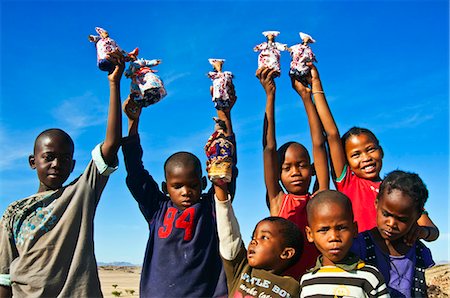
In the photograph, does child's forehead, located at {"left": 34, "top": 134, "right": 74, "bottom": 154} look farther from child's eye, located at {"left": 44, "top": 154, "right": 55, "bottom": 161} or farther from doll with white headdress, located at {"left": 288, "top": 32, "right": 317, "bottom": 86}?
doll with white headdress, located at {"left": 288, "top": 32, "right": 317, "bottom": 86}

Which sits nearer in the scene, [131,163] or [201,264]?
[201,264]

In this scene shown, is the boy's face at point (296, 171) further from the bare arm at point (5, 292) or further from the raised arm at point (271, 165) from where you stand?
the bare arm at point (5, 292)

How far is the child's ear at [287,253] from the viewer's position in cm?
322

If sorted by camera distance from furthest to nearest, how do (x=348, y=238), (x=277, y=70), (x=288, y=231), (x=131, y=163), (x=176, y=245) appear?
(x=277, y=70) → (x=131, y=163) → (x=176, y=245) → (x=288, y=231) → (x=348, y=238)

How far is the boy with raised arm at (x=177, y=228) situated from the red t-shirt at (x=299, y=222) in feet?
1.71

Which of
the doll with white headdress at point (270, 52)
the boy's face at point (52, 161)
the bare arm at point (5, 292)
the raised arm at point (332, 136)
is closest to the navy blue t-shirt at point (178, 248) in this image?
the boy's face at point (52, 161)

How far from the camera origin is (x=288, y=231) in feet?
10.8

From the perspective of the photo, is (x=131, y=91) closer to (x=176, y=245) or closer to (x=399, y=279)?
(x=176, y=245)

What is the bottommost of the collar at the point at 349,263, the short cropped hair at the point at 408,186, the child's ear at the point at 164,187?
the collar at the point at 349,263

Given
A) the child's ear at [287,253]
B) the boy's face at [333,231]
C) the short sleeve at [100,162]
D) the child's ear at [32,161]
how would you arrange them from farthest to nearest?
the child's ear at [32,161]
the short sleeve at [100,162]
the child's ear at [287,253]
the boy's face at [333,231]

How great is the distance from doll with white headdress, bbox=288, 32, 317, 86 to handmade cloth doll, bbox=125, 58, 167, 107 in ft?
3.67

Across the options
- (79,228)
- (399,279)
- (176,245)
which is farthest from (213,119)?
(399,279)

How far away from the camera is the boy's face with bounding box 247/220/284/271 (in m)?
3.17

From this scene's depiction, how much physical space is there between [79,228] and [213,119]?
1.35 meters
